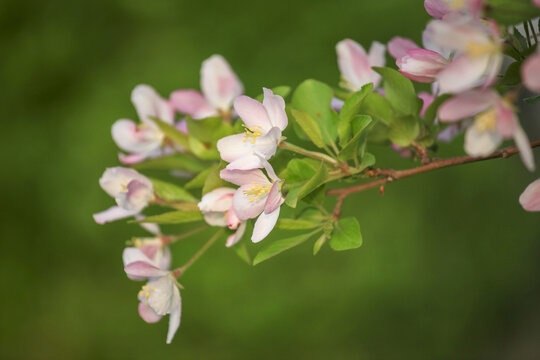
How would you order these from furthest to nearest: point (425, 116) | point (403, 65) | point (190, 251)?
1. point (190, 251)
2. point (425, 116)
3. point (403, 65)

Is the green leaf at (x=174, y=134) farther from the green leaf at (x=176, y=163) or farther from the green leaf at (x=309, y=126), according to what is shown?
the green leaf at (x=309, y=126)

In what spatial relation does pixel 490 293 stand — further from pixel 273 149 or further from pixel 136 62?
pixel 273 149

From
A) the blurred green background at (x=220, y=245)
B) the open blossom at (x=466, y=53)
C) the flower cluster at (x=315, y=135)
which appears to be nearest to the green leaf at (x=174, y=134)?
the flower cluster at (x=315, y=135)

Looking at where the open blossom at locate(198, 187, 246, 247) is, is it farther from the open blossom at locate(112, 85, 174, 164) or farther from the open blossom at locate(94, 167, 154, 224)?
the open blossom at locate(112, 85, 174, 164)

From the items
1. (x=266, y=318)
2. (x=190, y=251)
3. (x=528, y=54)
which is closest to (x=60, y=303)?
(x=190, y=251)

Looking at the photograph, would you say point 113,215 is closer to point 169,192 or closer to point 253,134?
point 169,192

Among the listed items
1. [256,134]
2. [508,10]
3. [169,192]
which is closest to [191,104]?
[169,192]

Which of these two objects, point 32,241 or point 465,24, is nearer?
point 465,24
